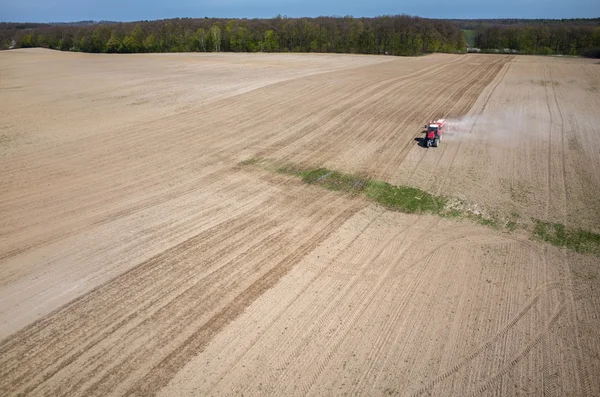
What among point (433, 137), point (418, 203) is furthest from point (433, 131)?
point (418, 203)

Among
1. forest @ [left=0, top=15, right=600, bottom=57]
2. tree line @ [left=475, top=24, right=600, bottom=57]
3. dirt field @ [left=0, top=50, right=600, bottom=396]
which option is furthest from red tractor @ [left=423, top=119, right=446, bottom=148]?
tree line @ [left=475, top=24, right=600, bottom=57]

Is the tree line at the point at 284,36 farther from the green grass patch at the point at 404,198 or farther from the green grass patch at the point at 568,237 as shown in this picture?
the green grass patch at the point at 568,237

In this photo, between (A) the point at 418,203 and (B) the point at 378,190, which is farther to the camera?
(B) the point at 378,190

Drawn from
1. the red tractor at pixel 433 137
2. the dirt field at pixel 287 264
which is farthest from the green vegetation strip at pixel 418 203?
the red tractor at pixel 433 137

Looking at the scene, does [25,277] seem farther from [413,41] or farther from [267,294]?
[413,41]

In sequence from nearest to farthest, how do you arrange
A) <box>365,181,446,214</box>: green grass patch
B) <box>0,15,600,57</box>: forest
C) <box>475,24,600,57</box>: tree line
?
<box>365,181,446,214</box>: green grass patch
<box>475,24,600,57</box>: tree line
<box>0,15,600,57</box>: forest

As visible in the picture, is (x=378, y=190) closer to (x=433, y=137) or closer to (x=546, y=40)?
(x=433, y=137)

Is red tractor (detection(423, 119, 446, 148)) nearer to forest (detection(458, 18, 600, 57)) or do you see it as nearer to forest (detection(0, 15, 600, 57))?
forest (detection(0, 15, 600, 57))
